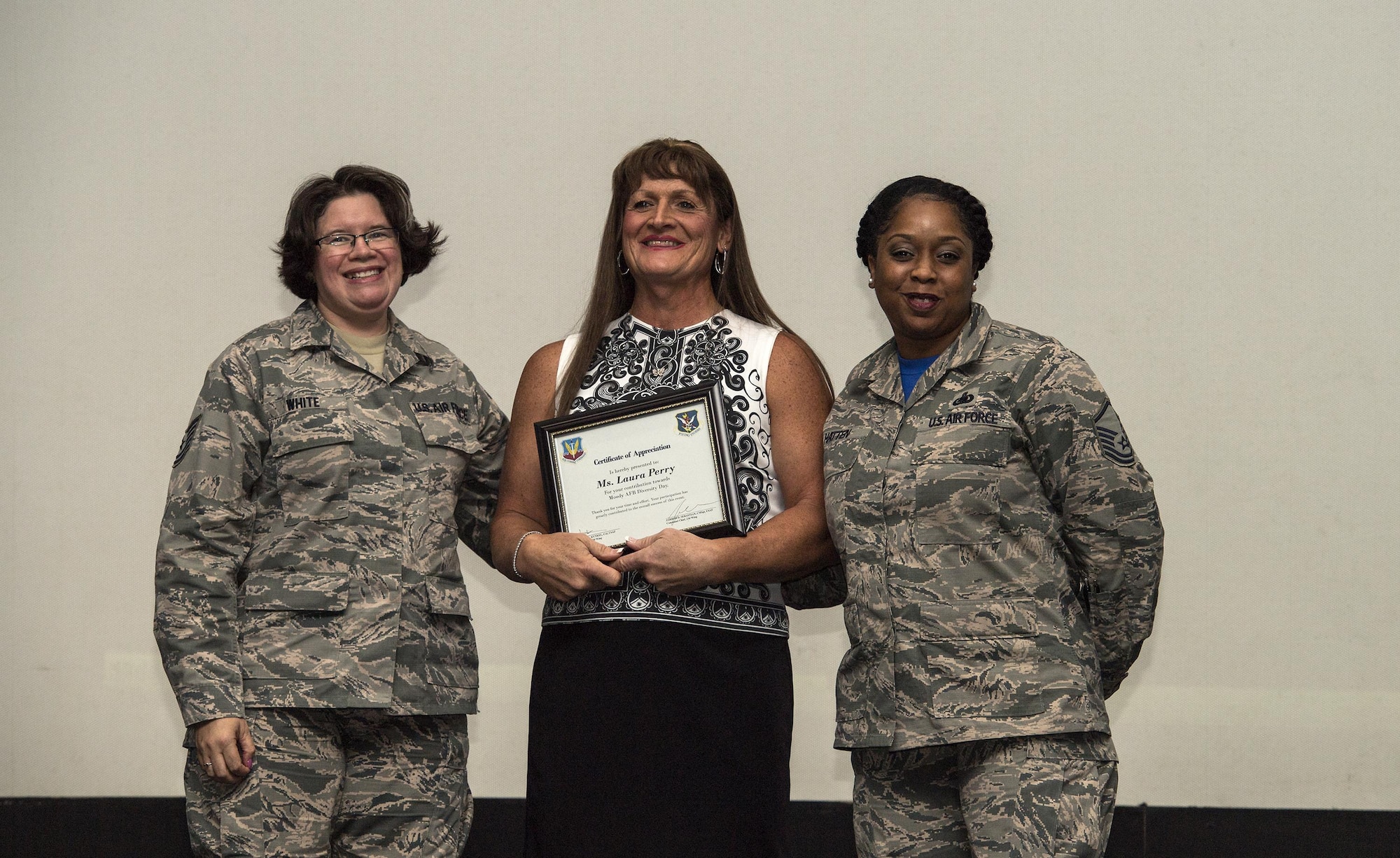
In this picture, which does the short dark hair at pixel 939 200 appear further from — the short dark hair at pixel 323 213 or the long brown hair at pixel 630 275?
the short dark hair at pixel 323 213

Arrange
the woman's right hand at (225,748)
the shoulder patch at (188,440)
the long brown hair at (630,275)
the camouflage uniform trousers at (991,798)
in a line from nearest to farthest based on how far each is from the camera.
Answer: the camouflage uniform trousers at (991,798)
the woman's right hand at (225,748)
the shoulder patch at (188,440)
the long brown hair at (630,275)

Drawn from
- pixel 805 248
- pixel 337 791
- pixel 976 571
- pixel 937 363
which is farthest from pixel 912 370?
pixel 805 248

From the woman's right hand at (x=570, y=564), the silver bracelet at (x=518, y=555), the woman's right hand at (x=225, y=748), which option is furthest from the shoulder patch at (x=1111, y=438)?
the woman's right hand at (x=225, y=748)

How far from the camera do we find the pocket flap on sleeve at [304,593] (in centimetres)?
242

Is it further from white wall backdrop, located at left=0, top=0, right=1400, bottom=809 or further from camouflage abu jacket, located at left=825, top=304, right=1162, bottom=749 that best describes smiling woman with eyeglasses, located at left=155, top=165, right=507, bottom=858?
white wall backdrop, located at left=0, top=0, right=1400, bottom=809

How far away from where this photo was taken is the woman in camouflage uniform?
7.01 ft

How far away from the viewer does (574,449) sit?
2.41m

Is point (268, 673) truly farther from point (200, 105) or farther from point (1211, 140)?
point (1211, 140)

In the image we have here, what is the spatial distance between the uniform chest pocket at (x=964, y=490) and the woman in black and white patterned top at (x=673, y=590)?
26 cm

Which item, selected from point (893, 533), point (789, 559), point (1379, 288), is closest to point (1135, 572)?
point (893, 533)

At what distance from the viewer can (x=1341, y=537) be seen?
4.13 meters

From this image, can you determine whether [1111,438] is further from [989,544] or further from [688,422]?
[688,422]

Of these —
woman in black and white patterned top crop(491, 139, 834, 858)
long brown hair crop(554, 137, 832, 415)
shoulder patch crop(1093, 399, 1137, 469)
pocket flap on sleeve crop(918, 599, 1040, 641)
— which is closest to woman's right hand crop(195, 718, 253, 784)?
woman in black and white patterned top crop(491, 139, 834, 858)

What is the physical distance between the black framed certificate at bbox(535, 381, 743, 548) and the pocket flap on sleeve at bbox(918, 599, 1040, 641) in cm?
40
